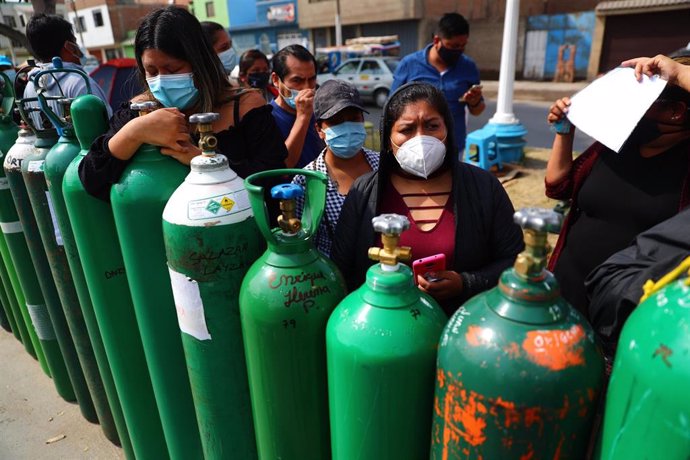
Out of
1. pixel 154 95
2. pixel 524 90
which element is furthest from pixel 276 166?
pixel 524 90

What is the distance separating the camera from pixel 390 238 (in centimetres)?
106

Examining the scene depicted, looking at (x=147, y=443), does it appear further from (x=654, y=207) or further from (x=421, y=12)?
(x=421, y=12)

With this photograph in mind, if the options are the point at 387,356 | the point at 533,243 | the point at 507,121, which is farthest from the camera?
the point at 507,121

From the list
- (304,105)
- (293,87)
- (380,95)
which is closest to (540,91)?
(380,95)

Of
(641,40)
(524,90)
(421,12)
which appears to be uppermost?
(421,12)

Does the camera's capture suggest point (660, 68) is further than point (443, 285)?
Yes

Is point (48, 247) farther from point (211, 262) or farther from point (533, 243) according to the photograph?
point (533, 243)

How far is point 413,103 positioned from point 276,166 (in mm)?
566

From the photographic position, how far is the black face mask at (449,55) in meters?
4.46

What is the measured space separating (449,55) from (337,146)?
2952mm

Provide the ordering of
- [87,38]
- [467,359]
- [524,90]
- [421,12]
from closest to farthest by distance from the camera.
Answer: [467,359], [524,90], [421,12], [87,38]

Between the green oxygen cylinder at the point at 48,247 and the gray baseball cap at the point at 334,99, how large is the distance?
109cm

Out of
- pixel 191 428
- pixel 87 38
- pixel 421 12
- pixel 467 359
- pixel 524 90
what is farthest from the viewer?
pixel 87 38

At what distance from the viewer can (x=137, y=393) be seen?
1998 mm
